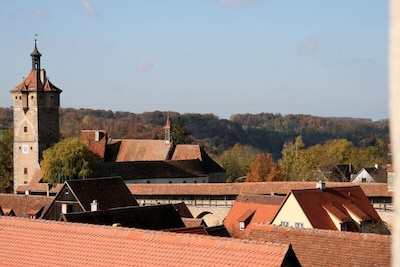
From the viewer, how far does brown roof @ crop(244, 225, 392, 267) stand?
13023 millimetres

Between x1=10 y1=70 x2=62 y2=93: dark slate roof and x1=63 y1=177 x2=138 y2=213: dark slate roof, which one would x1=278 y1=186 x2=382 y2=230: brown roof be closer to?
x1=63 y1=177 x2=138 y2=213: dark slate roof

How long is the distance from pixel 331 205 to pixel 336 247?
47.5 feet

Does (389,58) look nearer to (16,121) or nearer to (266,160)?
(16,121)

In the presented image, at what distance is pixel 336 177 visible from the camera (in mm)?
63906

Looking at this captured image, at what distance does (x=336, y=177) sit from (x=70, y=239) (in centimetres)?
5353

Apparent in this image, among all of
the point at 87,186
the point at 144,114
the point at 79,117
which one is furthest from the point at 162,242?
the point at 144,114

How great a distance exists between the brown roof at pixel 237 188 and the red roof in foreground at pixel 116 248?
26.5m

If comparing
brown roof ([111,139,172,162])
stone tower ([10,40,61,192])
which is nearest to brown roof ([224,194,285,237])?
stone tower ([10,40,61,192])

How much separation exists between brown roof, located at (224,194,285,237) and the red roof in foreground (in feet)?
57.5

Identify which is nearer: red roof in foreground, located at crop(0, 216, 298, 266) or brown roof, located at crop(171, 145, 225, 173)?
red roof in foreground, located at crop(0, 216, 298, 266)

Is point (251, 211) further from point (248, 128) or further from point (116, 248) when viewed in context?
point (248, 128)

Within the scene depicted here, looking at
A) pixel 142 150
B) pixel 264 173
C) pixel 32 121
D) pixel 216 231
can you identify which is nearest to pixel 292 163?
pixel 264 173

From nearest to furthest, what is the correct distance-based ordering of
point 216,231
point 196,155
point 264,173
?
point 216,231 → point 196,155 → point 264,173

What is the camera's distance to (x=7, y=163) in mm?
62500
